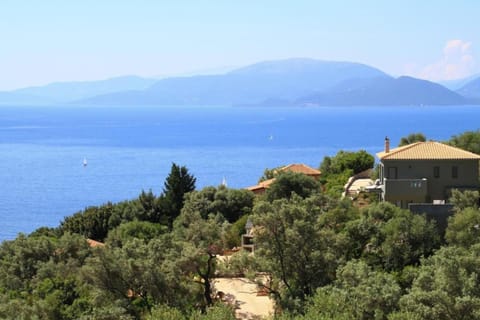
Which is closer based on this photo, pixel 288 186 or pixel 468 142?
pixel 288 186

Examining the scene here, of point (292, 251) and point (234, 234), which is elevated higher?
point (292, 251)

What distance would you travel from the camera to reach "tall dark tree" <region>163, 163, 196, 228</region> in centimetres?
4472

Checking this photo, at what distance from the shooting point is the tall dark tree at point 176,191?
44719mm

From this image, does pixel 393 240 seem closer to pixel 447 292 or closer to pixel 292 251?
pixel 292 251

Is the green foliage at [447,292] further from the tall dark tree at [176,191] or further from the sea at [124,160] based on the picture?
the sea at [124,160]

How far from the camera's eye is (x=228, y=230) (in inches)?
1444

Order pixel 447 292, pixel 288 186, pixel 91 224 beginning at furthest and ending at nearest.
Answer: pixel 91 224
pixel 288 186
pixel 447 292

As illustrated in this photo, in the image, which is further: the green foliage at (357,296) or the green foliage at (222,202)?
the green foliage at (222,202)

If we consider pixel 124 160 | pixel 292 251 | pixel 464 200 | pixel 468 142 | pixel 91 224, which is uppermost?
pixel 124 160

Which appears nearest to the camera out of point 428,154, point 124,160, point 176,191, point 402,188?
point 402,188

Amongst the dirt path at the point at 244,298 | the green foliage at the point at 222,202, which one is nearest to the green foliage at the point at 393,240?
the dirt path at the point at 244,298

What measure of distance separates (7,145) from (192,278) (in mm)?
139303

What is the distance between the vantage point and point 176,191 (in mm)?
45750

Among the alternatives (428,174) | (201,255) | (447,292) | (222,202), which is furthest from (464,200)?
(222,202)
